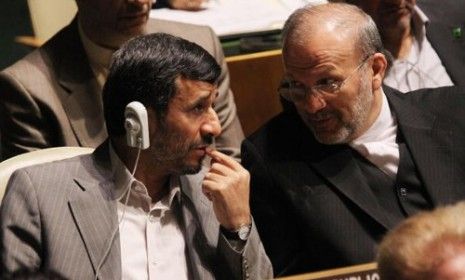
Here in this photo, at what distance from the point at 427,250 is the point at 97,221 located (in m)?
0.70

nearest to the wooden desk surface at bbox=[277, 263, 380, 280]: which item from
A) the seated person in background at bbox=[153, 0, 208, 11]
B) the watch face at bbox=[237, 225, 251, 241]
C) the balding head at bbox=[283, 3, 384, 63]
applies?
the watch face at bbox=[237, 225, 251, 241]

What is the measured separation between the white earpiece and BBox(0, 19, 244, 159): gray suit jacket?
0.42 meters

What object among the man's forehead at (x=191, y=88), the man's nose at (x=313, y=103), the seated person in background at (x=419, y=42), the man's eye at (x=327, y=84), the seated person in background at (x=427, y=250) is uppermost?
the seated person in background at (x=427, y=250)

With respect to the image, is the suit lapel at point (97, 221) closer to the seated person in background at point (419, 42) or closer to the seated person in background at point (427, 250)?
the seated person in background at point (427, 250)

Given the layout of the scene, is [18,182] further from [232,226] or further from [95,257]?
[232,226]

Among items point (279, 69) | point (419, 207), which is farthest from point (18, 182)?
point (279, 69)

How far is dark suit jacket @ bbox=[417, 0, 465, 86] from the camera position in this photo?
232 centimetres

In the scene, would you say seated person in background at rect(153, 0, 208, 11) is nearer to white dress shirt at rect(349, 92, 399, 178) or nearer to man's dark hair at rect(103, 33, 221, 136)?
white dress shirt at rect(349, 92, 399, 178)

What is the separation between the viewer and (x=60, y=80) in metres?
2.02

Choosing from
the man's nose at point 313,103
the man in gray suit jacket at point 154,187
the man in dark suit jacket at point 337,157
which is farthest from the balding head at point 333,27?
the man in gray suit jacket at point 154,187

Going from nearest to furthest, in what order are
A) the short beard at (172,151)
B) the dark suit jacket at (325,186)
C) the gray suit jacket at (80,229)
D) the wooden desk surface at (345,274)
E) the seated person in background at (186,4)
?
1. the wooden desk surface at (345,274)
2. the gray suit jacket at (80,229)
3. the short beard at (172,151)
4. the dark suit jacket at (325,186)
5. the seated person in background at (186,4)

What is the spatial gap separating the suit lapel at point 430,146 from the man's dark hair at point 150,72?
461 millimetres

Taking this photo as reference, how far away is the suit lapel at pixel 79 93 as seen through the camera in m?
2.00

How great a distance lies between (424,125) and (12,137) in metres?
0.83
